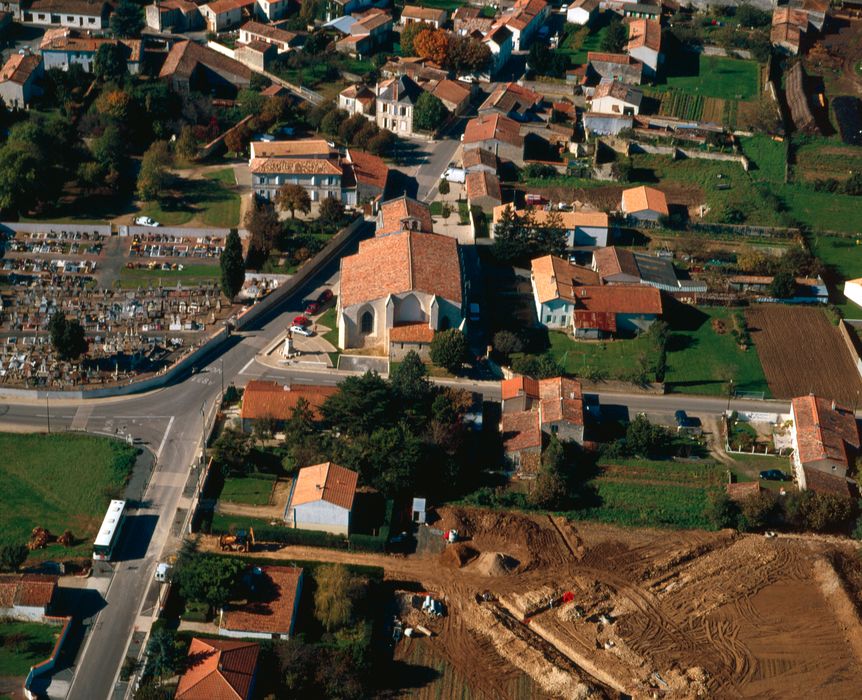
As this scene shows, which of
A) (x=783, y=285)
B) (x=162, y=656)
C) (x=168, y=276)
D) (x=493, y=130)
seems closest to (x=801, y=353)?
(x=783, y=285)

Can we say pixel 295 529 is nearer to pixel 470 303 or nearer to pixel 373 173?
pixel 470 303

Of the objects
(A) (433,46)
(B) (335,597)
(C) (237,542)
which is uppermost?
(B) (335,597)

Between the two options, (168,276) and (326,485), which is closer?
(326,485)

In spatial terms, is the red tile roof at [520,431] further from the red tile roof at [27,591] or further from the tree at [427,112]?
the tree at [427,112]

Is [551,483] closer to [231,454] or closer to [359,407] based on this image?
[359,407]

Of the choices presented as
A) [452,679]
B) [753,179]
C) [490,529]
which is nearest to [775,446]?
[490,529]

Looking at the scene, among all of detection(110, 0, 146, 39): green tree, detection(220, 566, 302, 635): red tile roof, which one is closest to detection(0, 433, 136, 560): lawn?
detection(220, 566, 302, 635): red tile roof

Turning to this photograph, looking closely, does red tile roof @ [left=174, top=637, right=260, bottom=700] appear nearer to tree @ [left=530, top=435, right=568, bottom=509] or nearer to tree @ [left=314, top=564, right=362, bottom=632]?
tree @ [left=314, top=564, right=362, bottom=632]

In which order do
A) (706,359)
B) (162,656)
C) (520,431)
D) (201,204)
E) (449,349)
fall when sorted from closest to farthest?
(162,656)
(520,431)
(449,349)
(706,359)
(201,204)
